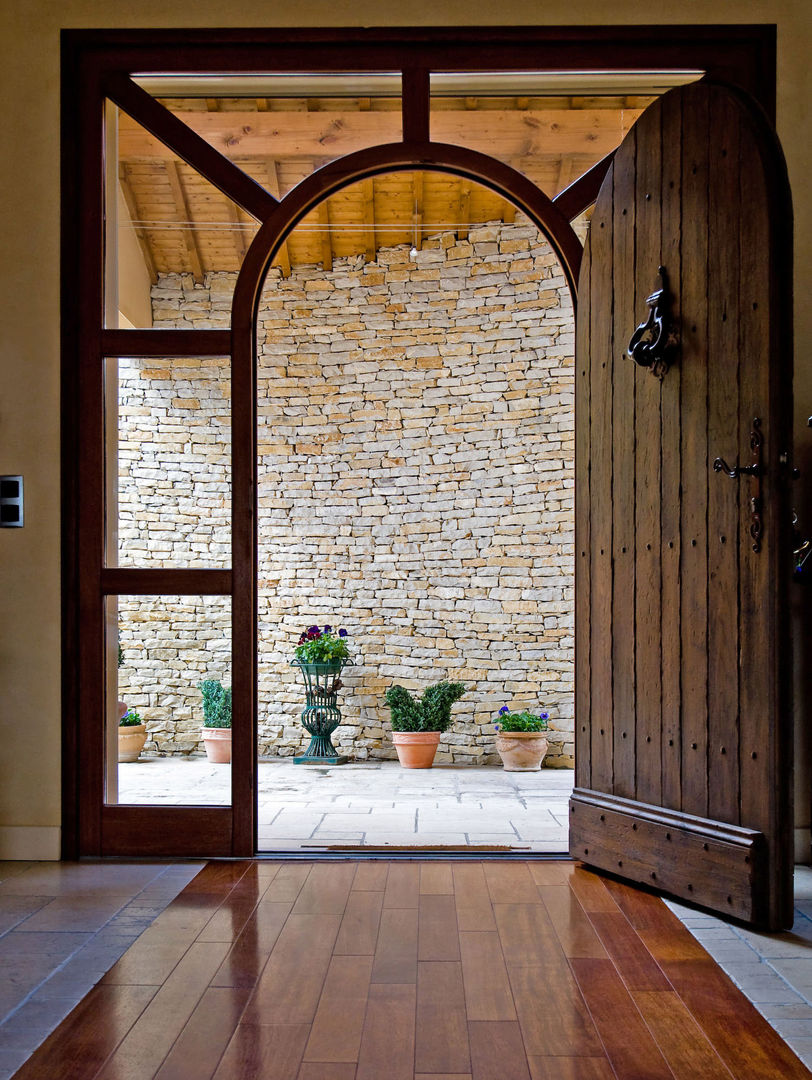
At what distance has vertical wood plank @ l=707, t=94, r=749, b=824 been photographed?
3.07 meters

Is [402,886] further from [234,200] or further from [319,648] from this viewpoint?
[319,648]

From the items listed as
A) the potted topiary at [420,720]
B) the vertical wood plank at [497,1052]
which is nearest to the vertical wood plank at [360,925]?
the vertical wood plank at [497,1052]

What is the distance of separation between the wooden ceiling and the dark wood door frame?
0.19 ft

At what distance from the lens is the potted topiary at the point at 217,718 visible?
376 cm

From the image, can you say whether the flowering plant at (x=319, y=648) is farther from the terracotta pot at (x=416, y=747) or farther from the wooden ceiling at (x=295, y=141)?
the wooden ceiling at (x=295, y=141)

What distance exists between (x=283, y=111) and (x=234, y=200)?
38 centimetres

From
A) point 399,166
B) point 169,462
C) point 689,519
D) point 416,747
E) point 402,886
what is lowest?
point 416,747

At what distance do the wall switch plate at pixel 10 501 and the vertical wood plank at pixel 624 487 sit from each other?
7.09ft

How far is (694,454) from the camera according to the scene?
3.24 m

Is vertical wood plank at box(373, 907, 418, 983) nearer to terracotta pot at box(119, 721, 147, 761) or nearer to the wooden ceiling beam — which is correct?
terracotta pot at box(119, 721, 147, 761)

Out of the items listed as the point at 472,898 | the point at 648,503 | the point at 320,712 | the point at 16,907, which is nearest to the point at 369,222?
the point at 320,712

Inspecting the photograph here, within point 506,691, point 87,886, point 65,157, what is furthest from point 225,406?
point 506,691

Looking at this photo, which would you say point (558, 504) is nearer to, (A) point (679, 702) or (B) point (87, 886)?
(A) point (679, 702)

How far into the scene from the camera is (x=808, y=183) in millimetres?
3738
